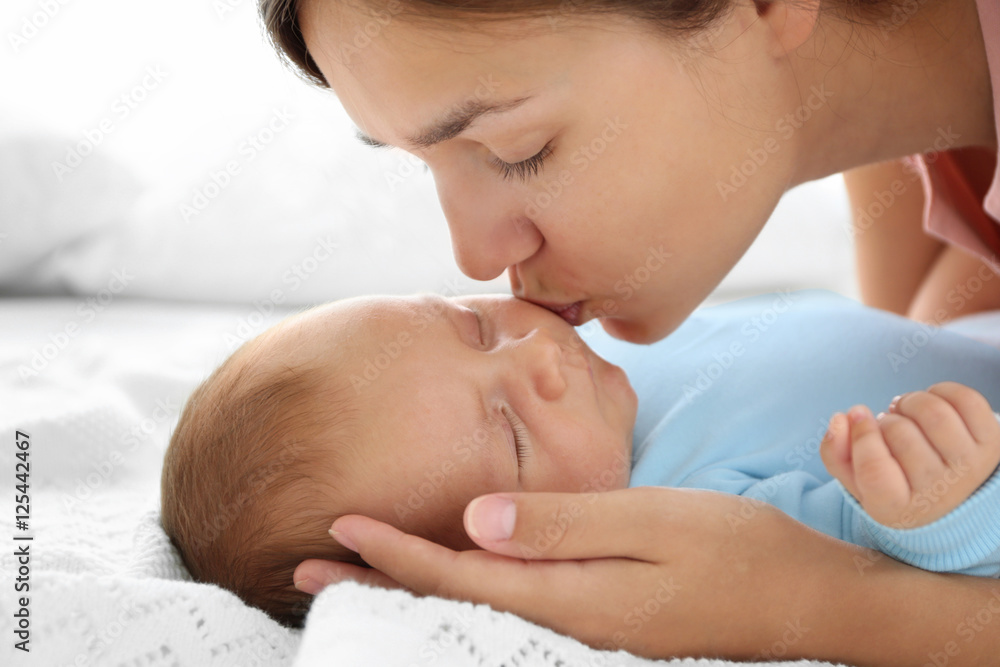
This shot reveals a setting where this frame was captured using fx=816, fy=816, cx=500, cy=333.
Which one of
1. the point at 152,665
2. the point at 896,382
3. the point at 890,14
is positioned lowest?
the point at 152,665

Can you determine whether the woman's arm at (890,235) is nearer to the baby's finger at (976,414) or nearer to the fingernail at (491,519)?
the baby's finger at (976,414)

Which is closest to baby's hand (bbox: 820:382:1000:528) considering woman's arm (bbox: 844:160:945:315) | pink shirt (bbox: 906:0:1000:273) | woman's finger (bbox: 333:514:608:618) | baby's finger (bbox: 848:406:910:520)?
baby's finger (bbox: 848:406:910:520)

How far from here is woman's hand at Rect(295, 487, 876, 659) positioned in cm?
92

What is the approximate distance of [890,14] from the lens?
4.09 feet

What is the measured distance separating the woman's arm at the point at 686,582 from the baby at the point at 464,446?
0.16 feet

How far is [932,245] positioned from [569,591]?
5.49 feet

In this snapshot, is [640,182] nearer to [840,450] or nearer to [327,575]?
[840,450]

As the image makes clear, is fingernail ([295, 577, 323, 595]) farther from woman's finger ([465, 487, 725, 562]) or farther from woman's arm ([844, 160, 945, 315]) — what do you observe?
woman's arm ([844, 160, 945, 315])

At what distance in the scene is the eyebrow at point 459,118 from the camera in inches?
38.9

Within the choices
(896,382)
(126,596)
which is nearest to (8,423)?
(126,596)

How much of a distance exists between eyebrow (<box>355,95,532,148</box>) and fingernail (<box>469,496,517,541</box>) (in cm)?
45

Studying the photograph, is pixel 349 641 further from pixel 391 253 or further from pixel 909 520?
pixel 391 253

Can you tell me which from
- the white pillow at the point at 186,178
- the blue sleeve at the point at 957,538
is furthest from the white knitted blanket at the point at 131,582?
the white pillow at the point at 186,178

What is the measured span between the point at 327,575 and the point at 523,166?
0.57 meters
